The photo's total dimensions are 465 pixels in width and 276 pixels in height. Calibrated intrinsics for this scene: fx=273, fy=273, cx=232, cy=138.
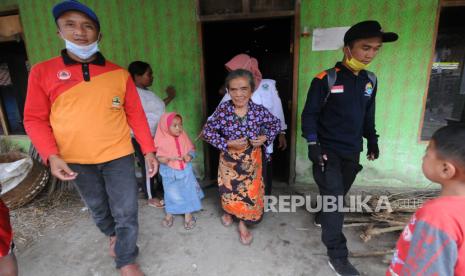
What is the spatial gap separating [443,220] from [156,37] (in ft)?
11.5

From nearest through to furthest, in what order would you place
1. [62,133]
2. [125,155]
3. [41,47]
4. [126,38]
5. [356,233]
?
[62,133] < [125,155] < [356,233] < [126,38] < [41,47]

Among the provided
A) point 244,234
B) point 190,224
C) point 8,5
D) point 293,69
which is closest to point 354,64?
point 293,69

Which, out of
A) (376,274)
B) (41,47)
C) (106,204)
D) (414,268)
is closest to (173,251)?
(106,204)

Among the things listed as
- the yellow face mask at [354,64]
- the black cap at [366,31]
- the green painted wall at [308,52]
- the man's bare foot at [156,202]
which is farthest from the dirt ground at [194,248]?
the black cap at [366,31]

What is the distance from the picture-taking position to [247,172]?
2461 millimetres

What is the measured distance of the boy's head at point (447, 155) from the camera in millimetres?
997

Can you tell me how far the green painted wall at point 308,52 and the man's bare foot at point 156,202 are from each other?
80 centimetres

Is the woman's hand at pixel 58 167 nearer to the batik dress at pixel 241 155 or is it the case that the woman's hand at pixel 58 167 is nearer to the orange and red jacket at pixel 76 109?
the orange and red jacket at pixel 76 109

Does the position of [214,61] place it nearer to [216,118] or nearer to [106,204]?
[216,118]

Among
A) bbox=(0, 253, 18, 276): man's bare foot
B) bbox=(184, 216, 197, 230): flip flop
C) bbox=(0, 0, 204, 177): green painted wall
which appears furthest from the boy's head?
bbox=(0, 0, 204, 177): green painted wall

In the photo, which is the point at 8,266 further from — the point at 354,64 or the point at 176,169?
the point at 354,64

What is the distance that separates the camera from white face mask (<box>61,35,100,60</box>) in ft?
5.58

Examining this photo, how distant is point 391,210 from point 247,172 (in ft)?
4.93

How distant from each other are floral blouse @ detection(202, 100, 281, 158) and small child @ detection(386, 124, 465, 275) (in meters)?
1.46
